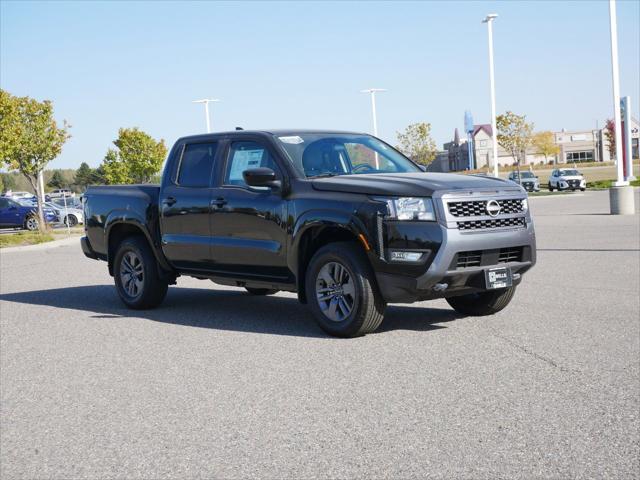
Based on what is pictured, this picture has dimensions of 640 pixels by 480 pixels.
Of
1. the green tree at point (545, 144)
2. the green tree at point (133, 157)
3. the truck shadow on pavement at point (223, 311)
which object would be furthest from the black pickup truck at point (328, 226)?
the green tree at point (545, 144)

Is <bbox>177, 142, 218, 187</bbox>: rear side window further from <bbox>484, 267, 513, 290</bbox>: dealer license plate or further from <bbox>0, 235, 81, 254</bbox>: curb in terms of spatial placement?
<bbox>0, 235, 81, 254</bbox>: curb

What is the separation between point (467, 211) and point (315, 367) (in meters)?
1.96

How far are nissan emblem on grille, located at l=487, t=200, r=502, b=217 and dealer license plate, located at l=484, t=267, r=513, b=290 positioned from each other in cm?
49

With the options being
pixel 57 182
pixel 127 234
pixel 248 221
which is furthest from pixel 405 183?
pixel 57 182

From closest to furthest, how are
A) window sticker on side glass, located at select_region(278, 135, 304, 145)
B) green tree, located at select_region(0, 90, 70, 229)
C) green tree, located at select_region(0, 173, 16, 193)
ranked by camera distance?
window sticker on side glass, located at select_region(278, 135, 304, 145)
green tree, located at select_region(0, 90, 70, 229)
green tree, located at select_region(0, 173, 16, 193)

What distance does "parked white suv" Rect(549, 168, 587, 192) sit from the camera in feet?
185

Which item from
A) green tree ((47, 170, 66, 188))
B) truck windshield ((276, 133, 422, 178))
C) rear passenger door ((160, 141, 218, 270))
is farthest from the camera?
green tree ((47, 170, 66, 188))

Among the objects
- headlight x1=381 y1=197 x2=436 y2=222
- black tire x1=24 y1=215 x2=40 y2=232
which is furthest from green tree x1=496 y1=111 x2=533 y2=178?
headlight x1=381 y1=197 x2=436 y2=222

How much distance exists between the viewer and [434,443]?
4777mm

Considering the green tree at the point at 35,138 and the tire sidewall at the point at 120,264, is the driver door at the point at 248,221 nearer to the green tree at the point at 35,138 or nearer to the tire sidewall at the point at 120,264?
the tire sidewall at the point at 120,264

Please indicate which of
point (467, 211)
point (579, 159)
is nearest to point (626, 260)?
point (467, 211)

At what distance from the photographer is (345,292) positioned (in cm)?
787

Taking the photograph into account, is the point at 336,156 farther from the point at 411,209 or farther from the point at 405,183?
the point at 411,209

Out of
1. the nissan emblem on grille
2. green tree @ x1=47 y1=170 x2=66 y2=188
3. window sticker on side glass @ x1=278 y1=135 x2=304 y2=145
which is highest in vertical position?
green tree @ x1=47 y1=170 x2=66 y2=188
